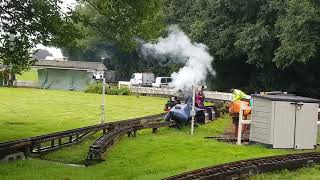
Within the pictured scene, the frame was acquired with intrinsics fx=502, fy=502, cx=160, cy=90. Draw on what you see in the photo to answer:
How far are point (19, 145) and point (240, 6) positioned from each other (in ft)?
111

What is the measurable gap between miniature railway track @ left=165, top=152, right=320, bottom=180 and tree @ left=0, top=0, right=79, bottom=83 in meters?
6.69

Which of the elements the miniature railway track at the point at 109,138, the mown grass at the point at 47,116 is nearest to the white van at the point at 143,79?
the mown grass at the point at 47,116

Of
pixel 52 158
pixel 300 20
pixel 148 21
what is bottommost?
pixel 52 158

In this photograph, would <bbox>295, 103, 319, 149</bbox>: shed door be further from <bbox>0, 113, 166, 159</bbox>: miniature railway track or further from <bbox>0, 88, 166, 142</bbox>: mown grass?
<bbox>0, 88, 166, 142</bbox>: mown grass

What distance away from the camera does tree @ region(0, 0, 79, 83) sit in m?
14.8

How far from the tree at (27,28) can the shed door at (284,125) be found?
6.77 meters

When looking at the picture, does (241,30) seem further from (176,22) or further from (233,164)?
(233,164)

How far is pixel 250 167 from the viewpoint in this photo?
11.2 metres

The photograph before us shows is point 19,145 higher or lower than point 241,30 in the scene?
lower

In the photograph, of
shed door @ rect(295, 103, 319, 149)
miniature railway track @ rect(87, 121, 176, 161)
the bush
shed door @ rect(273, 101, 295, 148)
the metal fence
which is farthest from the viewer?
the bush

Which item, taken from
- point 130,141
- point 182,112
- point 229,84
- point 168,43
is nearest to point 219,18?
point 168,43

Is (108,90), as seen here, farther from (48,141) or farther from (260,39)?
(48,141)

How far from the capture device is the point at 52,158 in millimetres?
14148

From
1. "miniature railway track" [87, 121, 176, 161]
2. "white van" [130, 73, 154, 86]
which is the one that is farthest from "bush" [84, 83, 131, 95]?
"miniature railway track" [87, 121, 176, 161]
